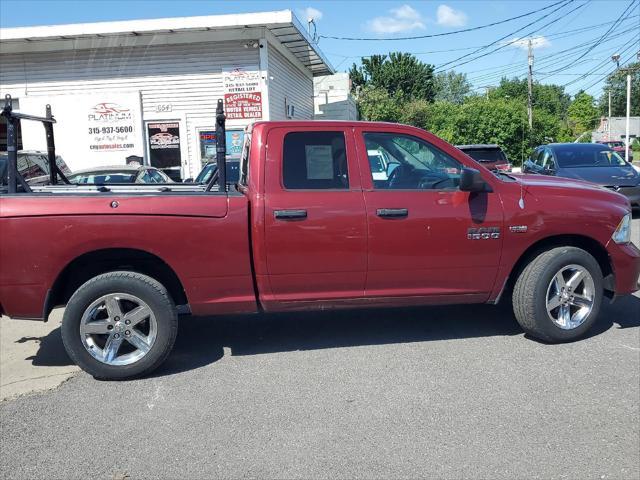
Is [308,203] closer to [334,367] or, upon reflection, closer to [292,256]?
[292,256]

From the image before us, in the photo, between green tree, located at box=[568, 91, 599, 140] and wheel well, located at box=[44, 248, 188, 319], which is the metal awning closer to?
wheel well, located at box=[44, 248, 188, 319]

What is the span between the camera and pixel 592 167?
12500 millimetres

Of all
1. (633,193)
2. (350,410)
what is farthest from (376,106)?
(350,410)

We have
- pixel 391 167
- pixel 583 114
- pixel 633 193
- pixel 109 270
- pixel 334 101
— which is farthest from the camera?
pixel 583 114

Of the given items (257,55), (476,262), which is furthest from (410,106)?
(476,262)

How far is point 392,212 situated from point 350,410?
64.0 inches

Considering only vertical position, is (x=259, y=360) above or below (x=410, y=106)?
below

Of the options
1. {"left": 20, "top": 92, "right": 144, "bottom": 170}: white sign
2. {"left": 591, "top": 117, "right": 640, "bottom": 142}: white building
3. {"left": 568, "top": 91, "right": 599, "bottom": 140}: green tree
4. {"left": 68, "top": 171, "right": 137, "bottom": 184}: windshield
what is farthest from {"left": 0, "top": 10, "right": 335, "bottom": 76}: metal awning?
{"left": 568, "top": 91, "right": 599, "bottom": 140}: green tree

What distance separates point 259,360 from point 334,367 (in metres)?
0.67

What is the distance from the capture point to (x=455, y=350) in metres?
4.99

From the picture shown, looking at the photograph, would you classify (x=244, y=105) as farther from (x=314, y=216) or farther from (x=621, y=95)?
(x=621, y=95)

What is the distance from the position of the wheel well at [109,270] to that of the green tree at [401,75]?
54.1 m

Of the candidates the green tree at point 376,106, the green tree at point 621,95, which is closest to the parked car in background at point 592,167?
the green tree at point 376,106

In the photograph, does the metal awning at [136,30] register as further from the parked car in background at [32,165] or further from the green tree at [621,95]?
the green tree at [621,95]
